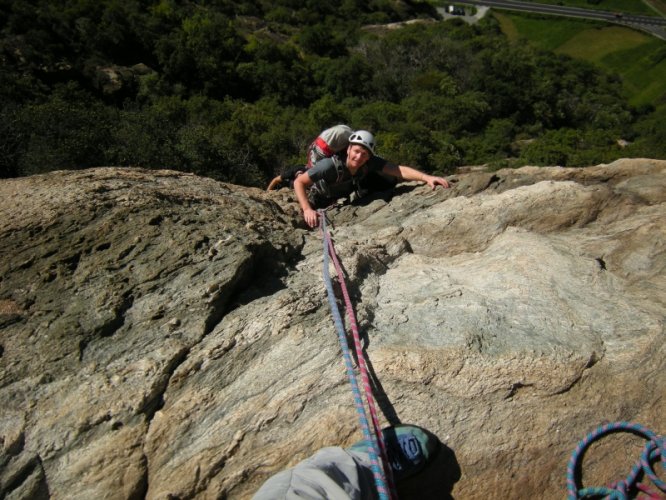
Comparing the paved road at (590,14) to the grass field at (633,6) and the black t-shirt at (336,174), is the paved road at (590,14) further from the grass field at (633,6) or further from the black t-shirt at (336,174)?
the black t-shirt at (336,174)

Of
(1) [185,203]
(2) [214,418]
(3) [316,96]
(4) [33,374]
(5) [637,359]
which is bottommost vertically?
(3) [316,96]

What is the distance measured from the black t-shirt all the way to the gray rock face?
3.57 ft

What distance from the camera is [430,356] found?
313cm

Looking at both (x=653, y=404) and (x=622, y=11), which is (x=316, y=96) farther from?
(x=622, y=11)

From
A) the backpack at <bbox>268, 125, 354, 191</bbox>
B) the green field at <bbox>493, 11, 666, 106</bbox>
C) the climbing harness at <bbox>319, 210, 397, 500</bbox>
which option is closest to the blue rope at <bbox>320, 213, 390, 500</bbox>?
the climbing harness at <bbox>319, 210, 397, 500</bbox>

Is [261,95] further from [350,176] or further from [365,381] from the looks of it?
[365,381]

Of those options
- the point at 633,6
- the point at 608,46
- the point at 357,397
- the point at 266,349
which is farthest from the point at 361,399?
the point at 633,6

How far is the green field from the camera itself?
168ft

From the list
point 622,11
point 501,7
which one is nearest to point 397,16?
point 501,7

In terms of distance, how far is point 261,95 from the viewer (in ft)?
127

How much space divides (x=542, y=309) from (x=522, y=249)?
0.78 m

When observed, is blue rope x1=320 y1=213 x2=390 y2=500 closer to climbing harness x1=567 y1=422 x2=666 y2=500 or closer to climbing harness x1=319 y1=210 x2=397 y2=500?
climbing harness x1=319 y1=210 x2=397 y2=500

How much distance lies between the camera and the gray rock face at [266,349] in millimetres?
2672

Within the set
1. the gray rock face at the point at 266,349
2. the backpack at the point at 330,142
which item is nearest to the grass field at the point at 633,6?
the backpack at the point at 330,142
